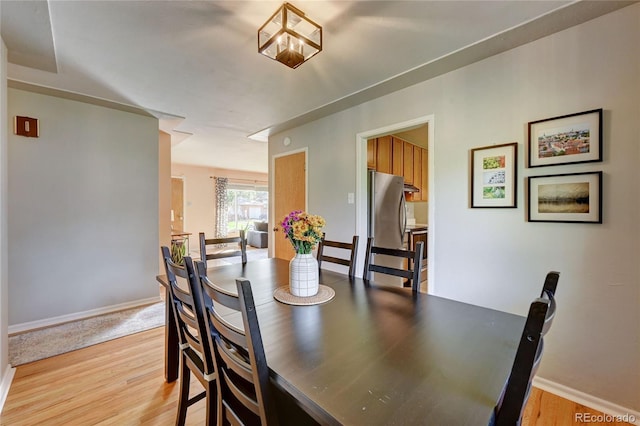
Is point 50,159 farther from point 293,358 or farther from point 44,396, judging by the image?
point 293,358

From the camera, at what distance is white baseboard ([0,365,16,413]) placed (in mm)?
1655

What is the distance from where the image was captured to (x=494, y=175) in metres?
2.00

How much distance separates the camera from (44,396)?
172cm

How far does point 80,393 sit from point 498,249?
9.99ft

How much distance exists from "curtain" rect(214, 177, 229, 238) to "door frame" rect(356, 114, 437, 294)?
19.9ft

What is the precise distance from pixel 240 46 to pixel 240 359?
6.39 ft

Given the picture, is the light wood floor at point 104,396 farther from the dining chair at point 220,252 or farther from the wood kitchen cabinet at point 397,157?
the wood kitchen cabinet at point 397,157

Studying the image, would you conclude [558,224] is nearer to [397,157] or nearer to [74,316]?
[397,157]

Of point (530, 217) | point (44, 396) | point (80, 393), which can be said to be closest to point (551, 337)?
point (530, 217)

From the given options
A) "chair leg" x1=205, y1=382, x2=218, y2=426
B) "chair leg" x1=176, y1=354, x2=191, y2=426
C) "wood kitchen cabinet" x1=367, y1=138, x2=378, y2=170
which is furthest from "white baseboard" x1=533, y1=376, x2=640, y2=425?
"wood kitchen cabinet" x1=367, y1=138, x2=378, y2=170

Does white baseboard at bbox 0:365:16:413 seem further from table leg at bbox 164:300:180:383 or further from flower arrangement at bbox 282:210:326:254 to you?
flower arrangement at bbox 282:210:326:254

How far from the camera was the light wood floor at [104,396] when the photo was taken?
1.54m

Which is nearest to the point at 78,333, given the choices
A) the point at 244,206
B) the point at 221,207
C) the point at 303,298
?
the point at 303,298

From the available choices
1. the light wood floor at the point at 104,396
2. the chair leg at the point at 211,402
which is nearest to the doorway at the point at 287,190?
the light wood floor at the point at 104,396
